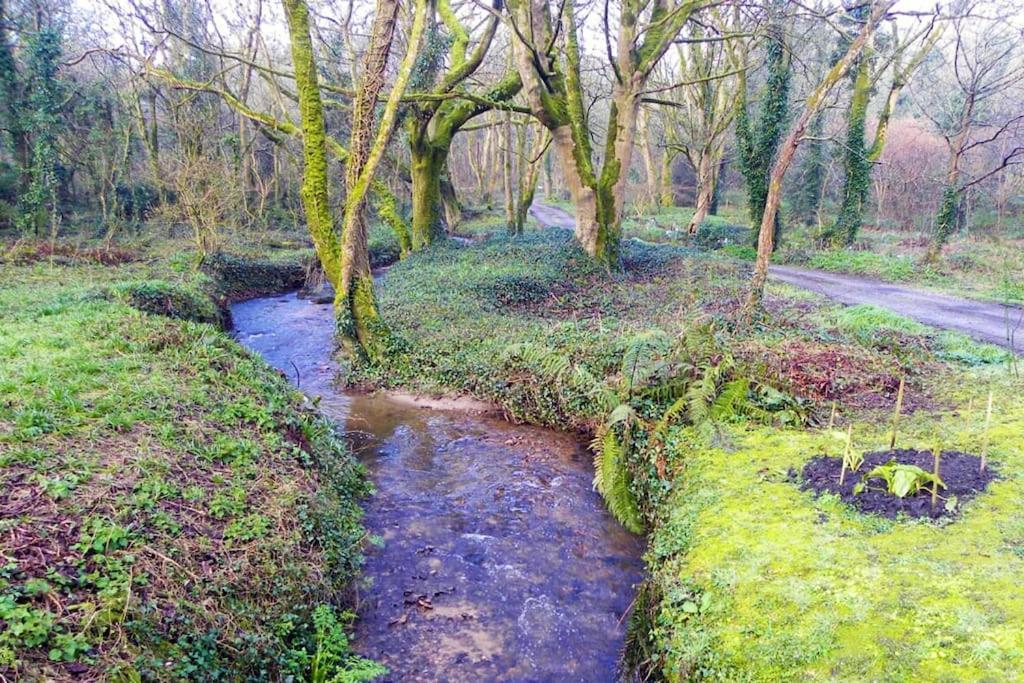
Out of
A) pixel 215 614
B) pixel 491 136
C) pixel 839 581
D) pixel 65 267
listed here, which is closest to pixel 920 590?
pixel 839 581

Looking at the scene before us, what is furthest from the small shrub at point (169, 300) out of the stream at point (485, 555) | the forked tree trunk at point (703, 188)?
the forked tree trunk at point (703, 188)

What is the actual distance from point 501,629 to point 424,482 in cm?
278

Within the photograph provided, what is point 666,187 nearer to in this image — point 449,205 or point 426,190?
point 449,205

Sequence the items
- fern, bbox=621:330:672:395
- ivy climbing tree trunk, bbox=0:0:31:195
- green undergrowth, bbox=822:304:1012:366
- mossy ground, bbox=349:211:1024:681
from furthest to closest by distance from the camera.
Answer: ivy climbing tree trunk, bbox=0:0:31:195 < green undergrowth, bbox=822:304:1012:366 < fern, bbox=621:330:672:395 < mossy ground, bbox=349:211:1024:681

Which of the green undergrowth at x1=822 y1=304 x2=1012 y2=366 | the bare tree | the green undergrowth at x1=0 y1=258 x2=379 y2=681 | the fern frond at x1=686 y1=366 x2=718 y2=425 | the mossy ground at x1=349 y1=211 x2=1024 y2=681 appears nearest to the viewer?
the green undergrowth at x1=0 y1=258 x2=379 y2=681

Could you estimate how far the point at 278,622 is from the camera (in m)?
4.16

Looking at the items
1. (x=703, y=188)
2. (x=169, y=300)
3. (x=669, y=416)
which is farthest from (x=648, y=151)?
(x=669, y=416)

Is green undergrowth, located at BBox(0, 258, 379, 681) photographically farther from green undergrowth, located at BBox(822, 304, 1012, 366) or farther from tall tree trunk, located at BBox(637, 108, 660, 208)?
tall tree trunk, located at BBox(637, 108, 660, 208)

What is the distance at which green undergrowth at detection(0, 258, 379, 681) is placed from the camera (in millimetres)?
3383

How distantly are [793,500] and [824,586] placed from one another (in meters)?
1.16

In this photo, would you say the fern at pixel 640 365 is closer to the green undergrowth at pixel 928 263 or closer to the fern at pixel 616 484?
the fern at pixel 616 484

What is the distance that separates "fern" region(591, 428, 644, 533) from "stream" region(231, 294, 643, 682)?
158mm

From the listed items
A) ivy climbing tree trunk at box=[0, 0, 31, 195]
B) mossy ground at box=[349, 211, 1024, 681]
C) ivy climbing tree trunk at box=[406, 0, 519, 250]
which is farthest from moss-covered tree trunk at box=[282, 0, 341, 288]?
ivy climbing tree trunk at box=[0, 0, 31, 195]

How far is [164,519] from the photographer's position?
4242 millimetres
